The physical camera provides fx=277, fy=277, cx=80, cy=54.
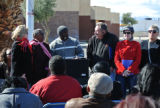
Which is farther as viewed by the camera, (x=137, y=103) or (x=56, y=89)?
(x=56, y=89)

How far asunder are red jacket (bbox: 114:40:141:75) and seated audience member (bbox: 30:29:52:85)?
4.68ft

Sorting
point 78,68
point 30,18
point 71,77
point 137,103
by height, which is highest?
point 30,18

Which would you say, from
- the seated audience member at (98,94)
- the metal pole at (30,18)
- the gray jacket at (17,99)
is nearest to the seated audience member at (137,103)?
the seated audience member at (98,94)

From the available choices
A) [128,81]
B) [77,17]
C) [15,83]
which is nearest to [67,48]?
[128,81]

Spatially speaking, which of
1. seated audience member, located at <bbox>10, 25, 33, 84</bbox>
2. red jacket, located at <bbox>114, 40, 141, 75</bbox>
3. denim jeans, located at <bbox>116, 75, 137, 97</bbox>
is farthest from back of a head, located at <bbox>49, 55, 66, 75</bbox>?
denim jeans, located at <bbox>116, 75, 137, 97</bbox>

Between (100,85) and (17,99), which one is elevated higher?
(100,85)

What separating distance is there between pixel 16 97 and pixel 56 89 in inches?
23.7

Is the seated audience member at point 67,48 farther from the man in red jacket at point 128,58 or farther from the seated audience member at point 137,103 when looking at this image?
the seated audience member at point 137,103

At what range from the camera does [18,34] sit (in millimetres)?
5020

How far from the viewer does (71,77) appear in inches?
153

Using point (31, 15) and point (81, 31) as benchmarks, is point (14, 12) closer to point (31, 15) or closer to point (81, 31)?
point (31, 15)

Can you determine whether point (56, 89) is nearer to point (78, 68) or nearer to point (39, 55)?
point (39, 55)

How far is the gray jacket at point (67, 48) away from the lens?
5.96 meters

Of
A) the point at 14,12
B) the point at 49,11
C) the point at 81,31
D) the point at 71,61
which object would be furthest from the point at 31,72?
the point at 81,31
